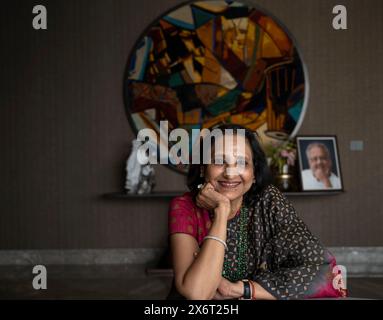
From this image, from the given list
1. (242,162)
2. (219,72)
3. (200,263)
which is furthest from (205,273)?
(219,72)

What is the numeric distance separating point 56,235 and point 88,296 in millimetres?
948

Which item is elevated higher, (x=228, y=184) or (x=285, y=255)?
(x=228, y=184)

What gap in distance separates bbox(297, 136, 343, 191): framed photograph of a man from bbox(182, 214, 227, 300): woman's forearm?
101 inches

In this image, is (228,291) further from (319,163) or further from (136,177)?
(319,163)

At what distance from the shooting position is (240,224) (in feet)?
4.76

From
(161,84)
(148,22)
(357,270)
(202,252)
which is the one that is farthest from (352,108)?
(202,252)

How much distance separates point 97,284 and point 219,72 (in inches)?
83.0

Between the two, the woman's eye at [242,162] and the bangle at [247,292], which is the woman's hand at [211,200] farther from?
the bangle at [247,292]

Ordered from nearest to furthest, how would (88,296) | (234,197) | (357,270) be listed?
(234,197) < (88,296) < (357,270)

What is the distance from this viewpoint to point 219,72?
385 cm

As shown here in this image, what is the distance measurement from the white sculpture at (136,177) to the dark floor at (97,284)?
2.42 ft

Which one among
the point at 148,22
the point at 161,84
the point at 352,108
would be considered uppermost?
the point at 148,22

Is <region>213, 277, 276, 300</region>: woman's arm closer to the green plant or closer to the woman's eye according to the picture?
the woman's eye

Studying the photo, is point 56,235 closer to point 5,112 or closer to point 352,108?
point 5,112
